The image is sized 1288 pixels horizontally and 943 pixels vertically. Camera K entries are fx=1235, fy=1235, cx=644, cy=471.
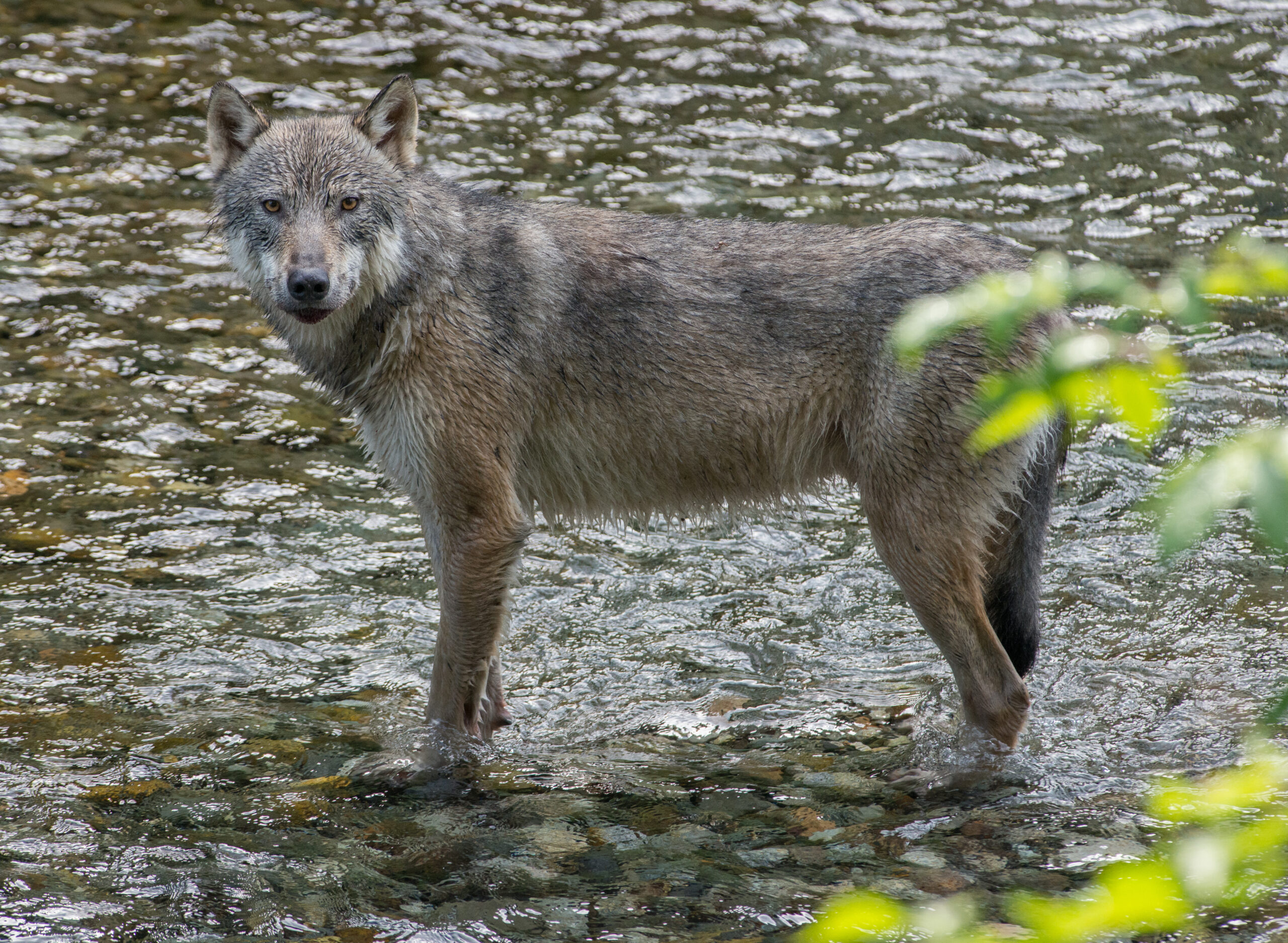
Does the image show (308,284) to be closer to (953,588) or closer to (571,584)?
(571,584)

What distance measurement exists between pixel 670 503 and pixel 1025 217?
5785mm

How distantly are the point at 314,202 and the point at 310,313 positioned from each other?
1.70 ft

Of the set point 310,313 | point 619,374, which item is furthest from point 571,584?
point 310,313

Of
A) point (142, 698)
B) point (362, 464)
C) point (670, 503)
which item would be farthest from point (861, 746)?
point (362, 464)

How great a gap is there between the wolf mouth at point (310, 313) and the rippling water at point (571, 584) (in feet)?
6.19

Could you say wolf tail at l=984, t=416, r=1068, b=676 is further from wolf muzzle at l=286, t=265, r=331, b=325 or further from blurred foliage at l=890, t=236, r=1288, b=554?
blurred foliage at l=890, t=236, r=1288, b=554

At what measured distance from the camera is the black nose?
479cm

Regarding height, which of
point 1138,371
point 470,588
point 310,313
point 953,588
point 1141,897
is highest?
point 1138,371

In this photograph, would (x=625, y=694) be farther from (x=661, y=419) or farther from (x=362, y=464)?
(x=362, y=464)

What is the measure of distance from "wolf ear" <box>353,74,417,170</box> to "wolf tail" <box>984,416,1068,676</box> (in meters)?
3.13

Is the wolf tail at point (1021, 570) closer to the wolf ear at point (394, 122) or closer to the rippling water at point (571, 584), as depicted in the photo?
the rippling water at point (571, 584)

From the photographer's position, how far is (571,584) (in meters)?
6.80

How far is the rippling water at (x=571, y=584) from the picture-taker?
459 centimetres

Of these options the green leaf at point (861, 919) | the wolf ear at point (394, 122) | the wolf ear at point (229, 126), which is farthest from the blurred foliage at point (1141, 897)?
the wolf ear at point (229, 126)
